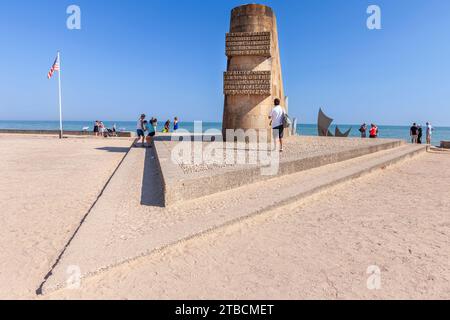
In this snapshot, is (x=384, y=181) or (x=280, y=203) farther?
(x=384, y=181)

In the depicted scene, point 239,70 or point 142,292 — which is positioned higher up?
point 239,70

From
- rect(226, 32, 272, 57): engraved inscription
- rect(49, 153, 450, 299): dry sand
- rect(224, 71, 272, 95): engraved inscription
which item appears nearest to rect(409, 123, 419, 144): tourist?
rect(224, 71, 272, 95): engraved inscription

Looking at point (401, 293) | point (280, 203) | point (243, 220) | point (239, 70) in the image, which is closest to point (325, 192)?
point (280, 203)

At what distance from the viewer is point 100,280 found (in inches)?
95.6

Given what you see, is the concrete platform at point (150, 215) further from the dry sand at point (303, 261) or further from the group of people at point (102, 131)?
the group of people at point (102, 131)

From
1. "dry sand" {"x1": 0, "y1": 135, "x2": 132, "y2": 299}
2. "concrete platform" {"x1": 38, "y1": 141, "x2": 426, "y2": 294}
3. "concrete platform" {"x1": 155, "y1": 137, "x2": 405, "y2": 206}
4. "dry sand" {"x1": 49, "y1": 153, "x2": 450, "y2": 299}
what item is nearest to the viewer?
"dry sand" {"x1": 49, "y1": 153, "x2": 450, "y2": 299}

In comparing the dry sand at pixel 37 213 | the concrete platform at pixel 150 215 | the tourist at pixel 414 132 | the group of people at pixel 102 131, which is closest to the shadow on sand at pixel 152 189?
the concrete platform at pixel 150 215

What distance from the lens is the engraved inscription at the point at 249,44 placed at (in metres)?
10.5

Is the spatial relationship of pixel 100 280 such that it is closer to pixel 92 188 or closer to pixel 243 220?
pixel 243 220

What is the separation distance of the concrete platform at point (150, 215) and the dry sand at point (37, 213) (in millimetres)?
244

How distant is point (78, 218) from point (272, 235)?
2.57 m

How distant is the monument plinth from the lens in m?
10.6

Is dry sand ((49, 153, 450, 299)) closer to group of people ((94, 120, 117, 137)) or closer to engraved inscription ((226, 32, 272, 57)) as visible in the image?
engraved inscription ((226, 32, 272, 57))
